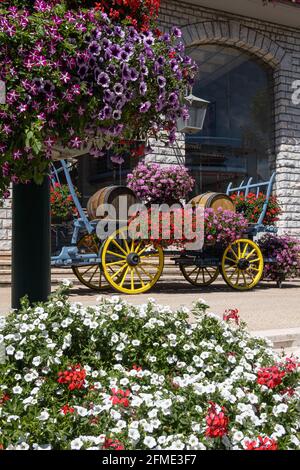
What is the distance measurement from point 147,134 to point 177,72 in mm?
412

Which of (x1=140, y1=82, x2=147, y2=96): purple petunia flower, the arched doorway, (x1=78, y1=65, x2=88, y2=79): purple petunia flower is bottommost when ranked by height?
(x1=140, y1=82, x2=147, y2=96): purple petunia flower

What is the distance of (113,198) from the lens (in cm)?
810

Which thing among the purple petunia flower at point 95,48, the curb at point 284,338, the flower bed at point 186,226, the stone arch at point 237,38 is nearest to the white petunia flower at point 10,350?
the purple petunia flower at point 95,48

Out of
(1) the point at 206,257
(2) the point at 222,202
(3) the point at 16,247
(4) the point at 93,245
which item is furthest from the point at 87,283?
(3) the point at 16,247

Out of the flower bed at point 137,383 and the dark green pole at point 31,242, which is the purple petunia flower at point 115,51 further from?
the flower bed at point 137,383

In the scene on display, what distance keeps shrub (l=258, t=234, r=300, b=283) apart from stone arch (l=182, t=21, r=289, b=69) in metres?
5.24

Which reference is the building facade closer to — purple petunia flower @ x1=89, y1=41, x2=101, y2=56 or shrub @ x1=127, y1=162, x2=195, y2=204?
shrub @ x1=127, y1=162, x2=195, y2=204

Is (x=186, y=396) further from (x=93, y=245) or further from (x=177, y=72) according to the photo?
(x=93, y=245)

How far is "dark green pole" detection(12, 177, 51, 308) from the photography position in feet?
9.13

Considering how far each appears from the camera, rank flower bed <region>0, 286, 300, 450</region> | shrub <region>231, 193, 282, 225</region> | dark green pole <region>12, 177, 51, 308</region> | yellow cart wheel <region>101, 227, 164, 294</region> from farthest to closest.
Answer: shrub <region>231, 193, 282, 225</region> < yellow cart wheel <region>101, 227, 164, 294</region> < dark green pole <region>12, 177, 51, 308</region> < flower bed <region>0, 286, 300, 450</region>

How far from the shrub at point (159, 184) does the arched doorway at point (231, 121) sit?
14.6ft

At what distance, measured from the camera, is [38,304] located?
8.63 ft

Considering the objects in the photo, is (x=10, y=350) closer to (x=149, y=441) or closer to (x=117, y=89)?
(x=149, y=441)

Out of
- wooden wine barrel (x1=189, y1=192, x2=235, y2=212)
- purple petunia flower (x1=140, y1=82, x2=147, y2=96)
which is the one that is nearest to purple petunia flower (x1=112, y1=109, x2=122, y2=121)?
purple petunia flower (x1=140, y1=82, x2=147, y2=96)
